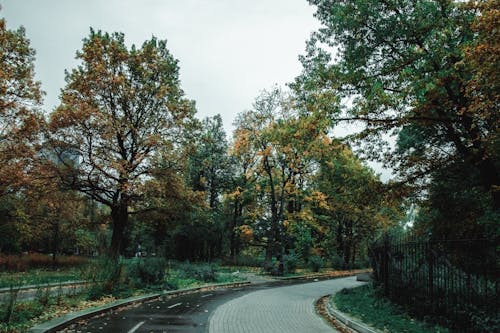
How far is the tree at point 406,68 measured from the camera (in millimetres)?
11602

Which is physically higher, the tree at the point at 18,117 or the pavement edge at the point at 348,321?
the tree at the point at 18,117

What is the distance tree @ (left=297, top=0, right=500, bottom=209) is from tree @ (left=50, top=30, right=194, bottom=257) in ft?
40.6

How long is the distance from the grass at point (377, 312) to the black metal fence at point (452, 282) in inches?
13.4

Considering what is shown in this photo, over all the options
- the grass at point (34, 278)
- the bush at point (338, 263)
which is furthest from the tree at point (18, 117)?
the bush at point (338, 263)

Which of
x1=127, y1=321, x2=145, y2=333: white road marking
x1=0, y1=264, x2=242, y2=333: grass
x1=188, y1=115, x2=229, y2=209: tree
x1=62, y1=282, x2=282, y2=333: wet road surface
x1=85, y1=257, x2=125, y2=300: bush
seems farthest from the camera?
x1=188, y1=115, x2=229, y2=209: tree

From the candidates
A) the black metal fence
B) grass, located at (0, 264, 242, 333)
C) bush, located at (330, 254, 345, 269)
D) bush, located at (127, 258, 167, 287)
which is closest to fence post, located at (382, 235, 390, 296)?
the black metal fence

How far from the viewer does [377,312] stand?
36.8ft

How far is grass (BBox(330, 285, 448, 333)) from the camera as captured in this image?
898 cm

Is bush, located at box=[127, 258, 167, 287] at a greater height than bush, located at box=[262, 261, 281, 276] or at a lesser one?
greater

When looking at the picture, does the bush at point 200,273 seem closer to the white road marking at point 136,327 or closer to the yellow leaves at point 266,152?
the yellow leaves at point 266,152

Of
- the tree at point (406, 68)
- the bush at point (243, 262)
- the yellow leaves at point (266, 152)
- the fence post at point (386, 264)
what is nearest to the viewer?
the tree at point (406, 68)

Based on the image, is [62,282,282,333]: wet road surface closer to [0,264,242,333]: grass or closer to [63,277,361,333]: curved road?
[63,277,361,333]: curved road

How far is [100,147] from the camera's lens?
73.6 feet

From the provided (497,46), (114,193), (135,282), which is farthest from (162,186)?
(497,46)
